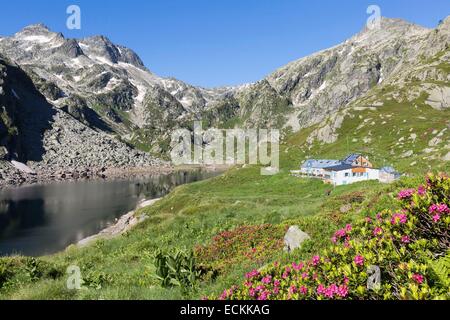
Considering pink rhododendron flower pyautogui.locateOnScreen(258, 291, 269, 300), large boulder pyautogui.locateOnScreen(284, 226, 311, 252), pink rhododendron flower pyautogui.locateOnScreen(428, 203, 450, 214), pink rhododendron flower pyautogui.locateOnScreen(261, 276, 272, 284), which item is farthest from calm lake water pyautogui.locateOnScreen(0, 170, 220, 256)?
pink rhododendron flower pyautogui.locateOnScreen(428, 203, 450, 214)

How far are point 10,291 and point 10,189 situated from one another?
187504 mm

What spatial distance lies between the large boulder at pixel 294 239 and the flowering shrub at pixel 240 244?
0.60 meters

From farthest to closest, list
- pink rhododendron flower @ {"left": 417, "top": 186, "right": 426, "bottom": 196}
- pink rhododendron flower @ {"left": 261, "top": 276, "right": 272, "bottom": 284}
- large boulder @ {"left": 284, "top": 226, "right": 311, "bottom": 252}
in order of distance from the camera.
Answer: large boulder @ {"left": 284, "top": 226, "right": 311, "bottom": 252} < pink rhododendron flower @ {"left": 261, "top": 276, "right": 272, "bottom": 284} < pink rhododendron flower @ {"left": 417, "top": 186, "right": 426, "bottom": 196}

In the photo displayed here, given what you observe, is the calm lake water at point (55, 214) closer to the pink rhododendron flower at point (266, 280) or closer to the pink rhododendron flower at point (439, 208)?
the pink rhododendron flower at point (266, 280)

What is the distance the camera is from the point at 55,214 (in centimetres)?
10831

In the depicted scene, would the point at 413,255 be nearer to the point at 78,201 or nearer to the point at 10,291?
the point at 10,291

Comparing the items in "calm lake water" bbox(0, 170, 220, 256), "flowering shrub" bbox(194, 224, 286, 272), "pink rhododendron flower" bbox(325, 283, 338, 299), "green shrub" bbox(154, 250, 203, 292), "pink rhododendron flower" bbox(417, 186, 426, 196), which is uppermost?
"pink rhododendron flower" bbox(417, 186, 426, 196)

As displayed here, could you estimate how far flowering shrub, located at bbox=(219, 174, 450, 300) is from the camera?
23.1 feet

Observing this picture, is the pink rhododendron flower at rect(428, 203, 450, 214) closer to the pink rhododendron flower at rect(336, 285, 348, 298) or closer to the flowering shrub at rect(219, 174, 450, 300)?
the flowering shrub at rect(219, 174, 450, 300)

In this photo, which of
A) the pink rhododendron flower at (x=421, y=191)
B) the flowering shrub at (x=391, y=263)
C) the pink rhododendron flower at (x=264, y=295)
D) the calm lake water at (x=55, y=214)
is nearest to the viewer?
the flowering shrub at (x=391, y=263)

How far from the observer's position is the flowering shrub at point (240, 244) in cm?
1891

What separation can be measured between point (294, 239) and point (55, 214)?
106317 mm

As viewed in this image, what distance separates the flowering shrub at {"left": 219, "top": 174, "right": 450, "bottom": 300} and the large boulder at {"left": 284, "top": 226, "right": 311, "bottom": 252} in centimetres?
719

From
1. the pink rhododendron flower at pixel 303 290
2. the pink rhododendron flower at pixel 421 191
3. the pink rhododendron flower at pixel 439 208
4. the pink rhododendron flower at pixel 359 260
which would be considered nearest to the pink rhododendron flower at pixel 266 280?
the pink rhododendron flower at pixel 303 290
